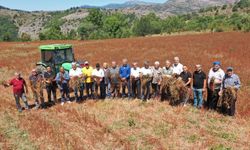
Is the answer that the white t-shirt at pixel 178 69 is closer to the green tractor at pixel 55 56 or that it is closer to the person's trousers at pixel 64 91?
the person's trousers at pixel 64 91

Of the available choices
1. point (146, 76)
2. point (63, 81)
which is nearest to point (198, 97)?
point (146, 76)

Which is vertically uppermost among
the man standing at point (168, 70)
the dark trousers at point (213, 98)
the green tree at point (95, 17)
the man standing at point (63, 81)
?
the green tree at point (95, 17)

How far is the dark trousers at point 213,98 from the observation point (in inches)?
421

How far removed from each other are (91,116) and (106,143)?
2.34 metres

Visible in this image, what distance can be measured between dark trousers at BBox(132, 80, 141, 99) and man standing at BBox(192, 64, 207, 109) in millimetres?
2292

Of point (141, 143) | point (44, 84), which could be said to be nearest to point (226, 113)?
point (141, 143)

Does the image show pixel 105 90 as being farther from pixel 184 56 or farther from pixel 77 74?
pixel 184 56

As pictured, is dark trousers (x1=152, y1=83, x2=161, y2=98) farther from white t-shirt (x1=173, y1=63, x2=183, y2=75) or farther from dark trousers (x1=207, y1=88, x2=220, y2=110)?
dark trousers (x1=207, y1=88, x2=220, y2=110)

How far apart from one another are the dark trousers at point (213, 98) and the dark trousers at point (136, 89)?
2.73m

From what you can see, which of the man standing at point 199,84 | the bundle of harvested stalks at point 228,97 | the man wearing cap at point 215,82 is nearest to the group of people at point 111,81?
the man standing at point 199,84

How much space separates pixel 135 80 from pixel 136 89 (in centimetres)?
61

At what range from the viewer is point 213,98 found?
10844 millimetres

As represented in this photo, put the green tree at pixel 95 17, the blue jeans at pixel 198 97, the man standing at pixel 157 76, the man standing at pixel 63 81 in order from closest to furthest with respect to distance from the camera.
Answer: the blue jeans at pixel 198 97 → the man standing at pixel 157 76 → the man standing at pixel 63 81 → the green tree at pixel 95 17

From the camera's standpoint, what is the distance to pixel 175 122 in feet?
31.9
